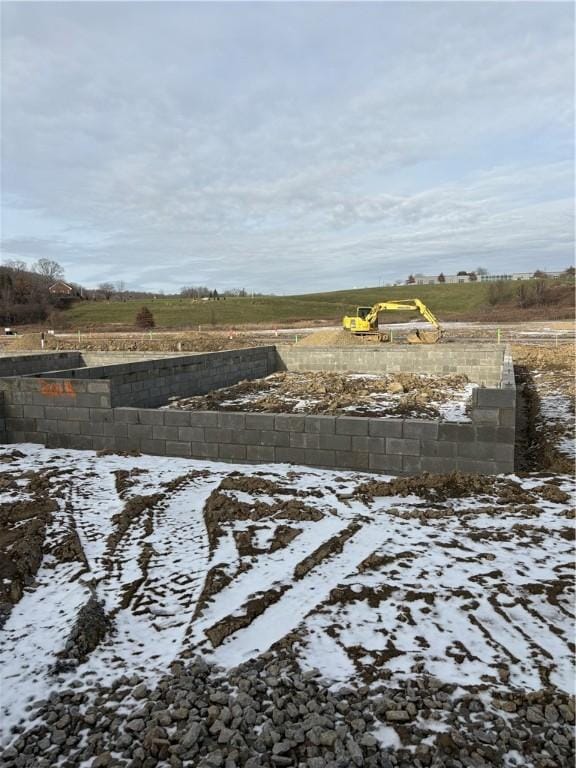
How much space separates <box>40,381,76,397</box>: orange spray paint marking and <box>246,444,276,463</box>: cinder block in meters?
2.79

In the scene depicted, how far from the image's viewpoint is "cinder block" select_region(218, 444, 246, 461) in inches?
250

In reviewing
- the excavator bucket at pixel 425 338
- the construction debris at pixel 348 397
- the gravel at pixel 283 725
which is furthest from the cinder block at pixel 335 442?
the excavator bucket at pixel 425 338

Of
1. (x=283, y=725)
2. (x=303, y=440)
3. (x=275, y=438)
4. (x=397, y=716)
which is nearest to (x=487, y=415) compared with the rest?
(x=303, y=440)

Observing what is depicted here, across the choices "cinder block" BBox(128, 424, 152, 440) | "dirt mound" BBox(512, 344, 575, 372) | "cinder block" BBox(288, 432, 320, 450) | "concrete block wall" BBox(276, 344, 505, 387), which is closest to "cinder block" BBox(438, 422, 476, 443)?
"cinder block" BBox(288, 432, 320, 450)

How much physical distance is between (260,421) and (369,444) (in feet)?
4.52

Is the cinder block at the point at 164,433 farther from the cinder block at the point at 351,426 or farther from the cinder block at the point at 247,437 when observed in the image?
the cinder block at the point at 351,426

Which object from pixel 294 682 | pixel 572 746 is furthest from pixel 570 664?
pixel 294 682

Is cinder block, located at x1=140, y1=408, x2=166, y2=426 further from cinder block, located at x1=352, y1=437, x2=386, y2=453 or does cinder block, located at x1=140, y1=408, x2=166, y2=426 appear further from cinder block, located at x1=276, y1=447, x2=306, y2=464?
cinder block, located at x1=352, y1=437, x2=386, y2=453

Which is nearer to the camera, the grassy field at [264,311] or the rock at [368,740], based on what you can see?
the rock at [368,740]

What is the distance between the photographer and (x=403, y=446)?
568cm

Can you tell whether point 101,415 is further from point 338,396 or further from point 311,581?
point 338,396

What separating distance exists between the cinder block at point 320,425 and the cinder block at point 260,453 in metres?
0.56

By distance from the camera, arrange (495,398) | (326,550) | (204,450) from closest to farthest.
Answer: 1. (326,550)
2. (495,398)
3. (204,450)

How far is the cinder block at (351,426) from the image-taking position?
5797 mm
